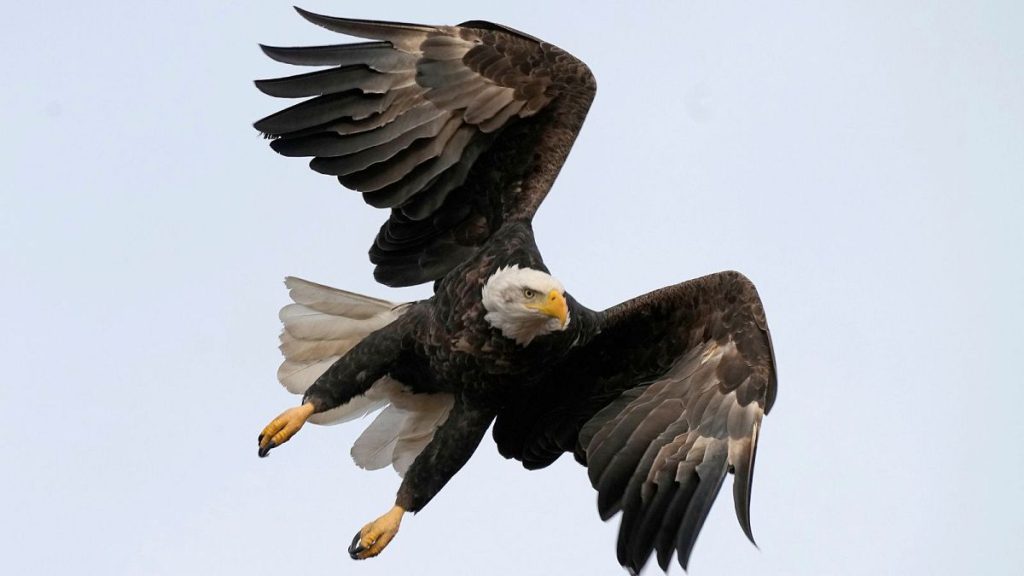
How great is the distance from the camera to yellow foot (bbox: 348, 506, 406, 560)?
816cm

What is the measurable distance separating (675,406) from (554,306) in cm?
88

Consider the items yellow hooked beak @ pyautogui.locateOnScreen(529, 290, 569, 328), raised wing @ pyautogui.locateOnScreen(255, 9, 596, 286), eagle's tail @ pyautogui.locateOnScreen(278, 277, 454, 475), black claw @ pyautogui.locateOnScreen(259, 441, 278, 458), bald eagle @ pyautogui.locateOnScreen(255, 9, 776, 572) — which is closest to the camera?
yellow hooked beak @ pyautogui.locateOnScreen(529, 290, 569, 328)

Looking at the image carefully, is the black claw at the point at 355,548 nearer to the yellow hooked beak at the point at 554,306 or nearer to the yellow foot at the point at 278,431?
the yellow foot at the point at 278,431

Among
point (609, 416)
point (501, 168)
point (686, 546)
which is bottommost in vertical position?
point (686, 546)

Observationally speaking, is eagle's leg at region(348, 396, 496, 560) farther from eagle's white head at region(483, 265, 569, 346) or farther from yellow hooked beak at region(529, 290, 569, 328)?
yellow hooked beak at region(529, 290, 569, 328)

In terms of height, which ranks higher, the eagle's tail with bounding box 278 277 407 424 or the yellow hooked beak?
the eagle's tail with bounding box 278 277 407 424

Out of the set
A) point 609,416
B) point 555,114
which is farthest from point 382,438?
point 555,114

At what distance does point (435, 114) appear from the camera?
802 centimetres

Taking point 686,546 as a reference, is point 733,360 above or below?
above

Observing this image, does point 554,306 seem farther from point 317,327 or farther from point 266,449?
point 317,327

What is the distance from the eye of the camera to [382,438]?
8.88 meters

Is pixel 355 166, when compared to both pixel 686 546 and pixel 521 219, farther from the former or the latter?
pixel 686 546

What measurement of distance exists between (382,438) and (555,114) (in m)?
1.80

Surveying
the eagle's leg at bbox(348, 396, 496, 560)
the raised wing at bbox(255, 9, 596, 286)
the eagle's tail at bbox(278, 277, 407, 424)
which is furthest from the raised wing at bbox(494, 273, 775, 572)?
the eagle's tail at bbox(278, 277, 407, 424)
